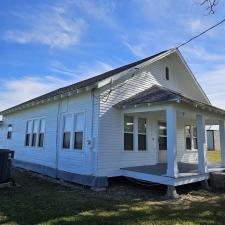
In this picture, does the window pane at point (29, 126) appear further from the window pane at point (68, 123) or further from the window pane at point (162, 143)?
the window pane at point (162, 143)

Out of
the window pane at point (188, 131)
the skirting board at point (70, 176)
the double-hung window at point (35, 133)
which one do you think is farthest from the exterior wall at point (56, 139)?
the window pane at point (188, 131)

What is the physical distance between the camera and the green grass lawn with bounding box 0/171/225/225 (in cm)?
551

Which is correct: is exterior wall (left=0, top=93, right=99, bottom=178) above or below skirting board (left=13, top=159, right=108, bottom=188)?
above

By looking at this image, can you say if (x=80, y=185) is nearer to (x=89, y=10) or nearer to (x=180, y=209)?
(x=180, y=209)

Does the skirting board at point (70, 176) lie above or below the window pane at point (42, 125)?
below

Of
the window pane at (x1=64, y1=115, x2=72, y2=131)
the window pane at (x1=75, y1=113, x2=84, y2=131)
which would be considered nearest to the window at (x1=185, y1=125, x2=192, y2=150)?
the window pane at (x1=75, y1=113, x2=84, y2=131)

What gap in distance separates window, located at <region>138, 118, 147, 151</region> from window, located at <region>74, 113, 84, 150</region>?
2.58m

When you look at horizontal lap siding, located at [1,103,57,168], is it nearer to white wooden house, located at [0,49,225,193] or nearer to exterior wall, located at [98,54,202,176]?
white wooden house, located at [0,49,225,193]

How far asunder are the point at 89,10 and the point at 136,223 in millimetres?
6894

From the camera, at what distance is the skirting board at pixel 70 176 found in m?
9.06

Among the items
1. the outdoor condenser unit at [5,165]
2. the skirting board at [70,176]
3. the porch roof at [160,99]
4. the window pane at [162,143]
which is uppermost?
the porch roof at [160,99]

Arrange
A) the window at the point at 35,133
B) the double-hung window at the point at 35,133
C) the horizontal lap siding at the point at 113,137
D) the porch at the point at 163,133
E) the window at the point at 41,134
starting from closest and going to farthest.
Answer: the porch at the point at 163,133 < the horizontal lap siding at the point at 113,137 < the window at the point at 41,134 < the double-hung window at the point at 35,133 < the window at the point at 35,133

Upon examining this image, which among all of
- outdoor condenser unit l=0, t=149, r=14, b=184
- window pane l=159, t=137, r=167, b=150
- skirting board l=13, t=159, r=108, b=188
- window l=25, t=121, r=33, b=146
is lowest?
skirting board l=13, t=159, r=108, b=188

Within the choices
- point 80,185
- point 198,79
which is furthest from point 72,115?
point 198,79
